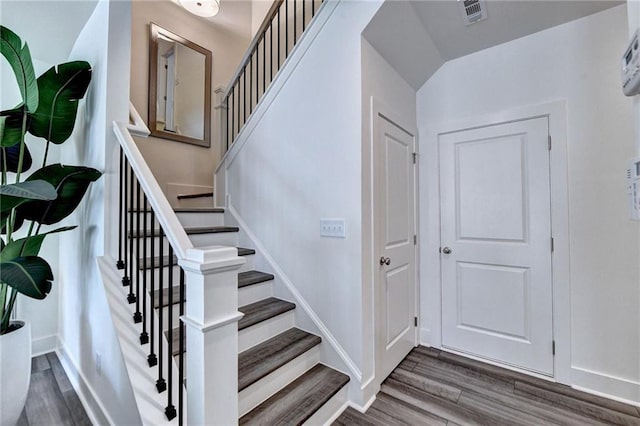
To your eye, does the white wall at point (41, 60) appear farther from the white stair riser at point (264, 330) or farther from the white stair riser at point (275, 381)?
the white stair riser at point (275, 381)

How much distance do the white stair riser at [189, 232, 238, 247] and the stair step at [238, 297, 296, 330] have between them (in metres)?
0.66

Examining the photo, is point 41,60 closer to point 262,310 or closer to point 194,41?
point 194,41

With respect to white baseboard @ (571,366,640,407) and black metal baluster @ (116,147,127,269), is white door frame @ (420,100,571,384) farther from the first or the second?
black metal baluster @ (116,147,127,269)

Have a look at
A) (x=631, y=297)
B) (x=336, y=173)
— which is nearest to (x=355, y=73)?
(x=336, y=173)

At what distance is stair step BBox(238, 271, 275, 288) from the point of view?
2.19m

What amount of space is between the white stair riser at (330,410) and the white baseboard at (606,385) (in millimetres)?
1759

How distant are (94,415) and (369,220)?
2225 mm

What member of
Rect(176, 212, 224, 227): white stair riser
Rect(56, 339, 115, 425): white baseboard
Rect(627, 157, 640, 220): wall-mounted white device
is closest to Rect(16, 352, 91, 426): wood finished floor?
Rect(56, 339, 115, 425): white baseboard

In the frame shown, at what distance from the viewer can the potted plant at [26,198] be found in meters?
1.48

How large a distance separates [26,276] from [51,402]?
4.06ft

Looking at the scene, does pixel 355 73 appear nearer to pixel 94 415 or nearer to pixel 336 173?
pixel 336 173

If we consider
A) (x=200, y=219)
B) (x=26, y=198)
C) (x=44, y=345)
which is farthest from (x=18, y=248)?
(x=44, y=345)

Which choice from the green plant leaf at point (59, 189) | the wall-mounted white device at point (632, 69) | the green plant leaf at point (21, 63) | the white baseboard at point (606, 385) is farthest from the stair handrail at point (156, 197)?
the white baseboard at point (606, 385)

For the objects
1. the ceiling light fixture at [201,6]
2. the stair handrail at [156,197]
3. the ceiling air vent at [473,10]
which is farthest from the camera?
the ceiling light fixture at [201,6]
